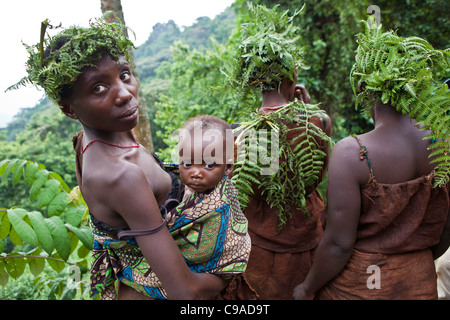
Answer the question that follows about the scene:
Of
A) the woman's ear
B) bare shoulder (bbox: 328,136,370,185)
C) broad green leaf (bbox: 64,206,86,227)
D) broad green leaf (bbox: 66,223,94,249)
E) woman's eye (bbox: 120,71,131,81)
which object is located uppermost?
woman's eye (bbox: 120,71,131,81)

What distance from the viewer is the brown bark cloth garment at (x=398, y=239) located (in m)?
1.72

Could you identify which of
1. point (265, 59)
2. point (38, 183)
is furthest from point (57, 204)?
point (265, 59)

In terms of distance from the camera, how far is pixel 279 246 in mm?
2318

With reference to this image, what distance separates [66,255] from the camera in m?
2.27

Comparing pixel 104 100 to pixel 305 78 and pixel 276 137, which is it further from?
pixel 305 78

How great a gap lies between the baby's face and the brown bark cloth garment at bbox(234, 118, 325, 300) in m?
0.77

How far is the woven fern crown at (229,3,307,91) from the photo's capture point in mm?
2215

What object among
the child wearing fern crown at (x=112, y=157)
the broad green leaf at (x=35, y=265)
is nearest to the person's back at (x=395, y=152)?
the child wearing fern crown at (x=112, y=157)

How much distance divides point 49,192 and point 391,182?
232 cm

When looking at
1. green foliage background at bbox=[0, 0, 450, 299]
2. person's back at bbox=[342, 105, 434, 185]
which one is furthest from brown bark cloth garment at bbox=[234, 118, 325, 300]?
green foliage background at bbox=[0, 0, 450, 299]

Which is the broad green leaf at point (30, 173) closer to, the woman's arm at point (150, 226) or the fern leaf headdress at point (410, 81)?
the woman's arm at point (150, 226)

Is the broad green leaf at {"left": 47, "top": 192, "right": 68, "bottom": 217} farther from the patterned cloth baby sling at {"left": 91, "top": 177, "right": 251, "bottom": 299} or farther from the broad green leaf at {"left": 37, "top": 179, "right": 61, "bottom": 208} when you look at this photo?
the patterned cloth baby sling at {"left": 91, "top": 177, "right": 251, "bottom": 299}

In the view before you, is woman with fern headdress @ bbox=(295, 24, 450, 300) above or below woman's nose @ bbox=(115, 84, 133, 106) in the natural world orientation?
below

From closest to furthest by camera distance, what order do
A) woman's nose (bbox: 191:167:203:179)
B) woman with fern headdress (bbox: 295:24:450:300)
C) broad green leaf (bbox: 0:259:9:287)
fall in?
woman's nose (bbox: 191:167:203:179) < woman with fern headdress (bbox: 295:24:450:300) < broad green leaf (bbox: 0:259:9:287)
